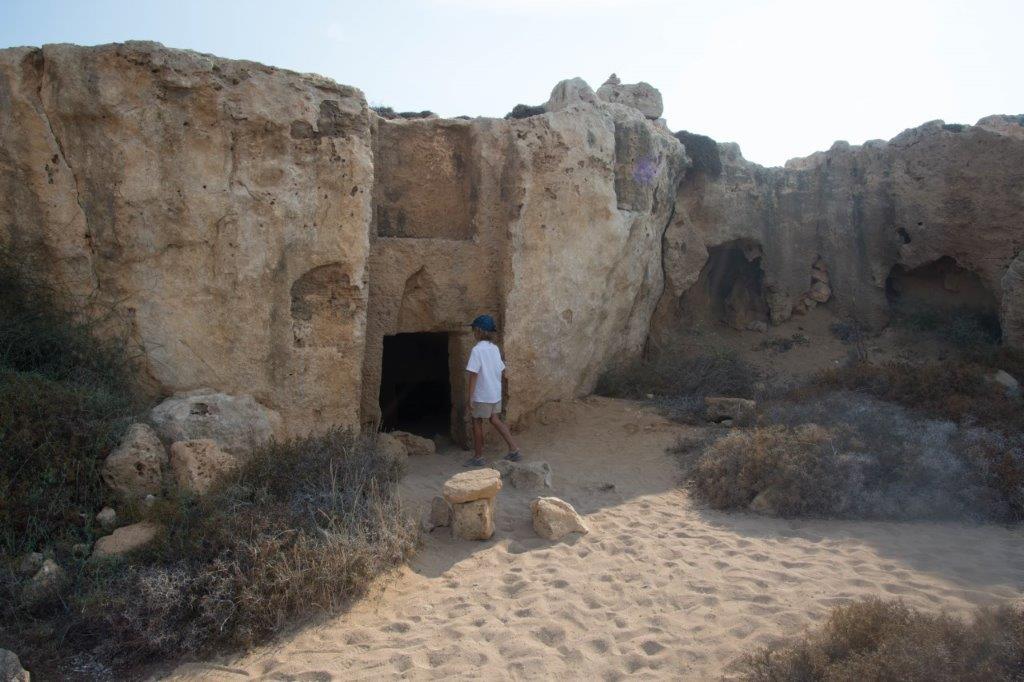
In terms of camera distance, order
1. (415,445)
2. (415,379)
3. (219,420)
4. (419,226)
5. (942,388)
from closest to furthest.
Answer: (219,420)
(942,388)
(415,445)
(419,226)
(415,379)

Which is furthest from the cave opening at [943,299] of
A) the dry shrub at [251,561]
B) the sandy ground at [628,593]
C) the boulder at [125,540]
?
the boulder at [125,540]

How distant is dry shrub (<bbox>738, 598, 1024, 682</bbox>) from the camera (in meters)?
2.74

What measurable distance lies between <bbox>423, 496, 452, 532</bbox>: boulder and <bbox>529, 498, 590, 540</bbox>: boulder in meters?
0.60

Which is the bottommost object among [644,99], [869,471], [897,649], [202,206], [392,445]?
[392,445]

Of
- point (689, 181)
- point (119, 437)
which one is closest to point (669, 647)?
point (119, 437)

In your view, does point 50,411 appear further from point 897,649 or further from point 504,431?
point 897,649

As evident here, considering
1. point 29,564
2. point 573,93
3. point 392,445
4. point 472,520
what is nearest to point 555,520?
point 472,520

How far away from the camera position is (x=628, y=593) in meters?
4.07

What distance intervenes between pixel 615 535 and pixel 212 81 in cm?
480

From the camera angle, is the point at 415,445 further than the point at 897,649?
Yes

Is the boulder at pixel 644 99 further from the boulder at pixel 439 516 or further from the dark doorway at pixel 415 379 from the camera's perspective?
the boulder at pixel 439 516

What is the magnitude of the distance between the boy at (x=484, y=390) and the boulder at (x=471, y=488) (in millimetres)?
1862

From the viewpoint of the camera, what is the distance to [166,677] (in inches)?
132

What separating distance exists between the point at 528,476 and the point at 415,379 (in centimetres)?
421
